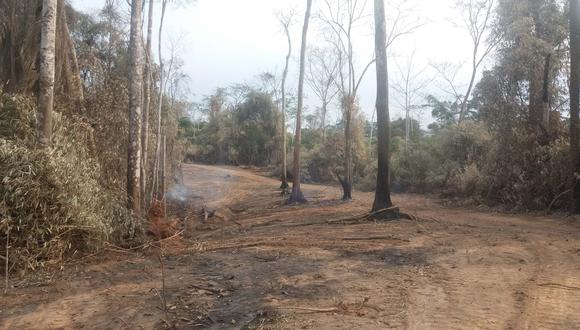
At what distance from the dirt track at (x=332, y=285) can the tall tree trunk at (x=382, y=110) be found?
2.23 m

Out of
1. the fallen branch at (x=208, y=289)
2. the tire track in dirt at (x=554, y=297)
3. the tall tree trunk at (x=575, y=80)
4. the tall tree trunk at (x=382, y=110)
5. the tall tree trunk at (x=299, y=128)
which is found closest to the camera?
the tire track in dirt at (x=554, y=297)

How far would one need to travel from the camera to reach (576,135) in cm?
1241

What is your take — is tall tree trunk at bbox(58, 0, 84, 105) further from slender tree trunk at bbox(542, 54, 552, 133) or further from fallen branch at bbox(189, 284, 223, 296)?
slender tree trunk at bbox(542, 54, 552, 133)

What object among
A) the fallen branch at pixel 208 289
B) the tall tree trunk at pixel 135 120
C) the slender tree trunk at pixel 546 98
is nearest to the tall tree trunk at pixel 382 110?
the slender tree trunk at pixel 546 98

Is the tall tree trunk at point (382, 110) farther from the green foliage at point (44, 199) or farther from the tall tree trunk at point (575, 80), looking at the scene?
the green foliage at point (44, 199)

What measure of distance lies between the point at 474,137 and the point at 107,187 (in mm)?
16014

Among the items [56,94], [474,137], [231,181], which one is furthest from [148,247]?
[231,181]

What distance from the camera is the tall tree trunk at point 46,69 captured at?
7.98 meters

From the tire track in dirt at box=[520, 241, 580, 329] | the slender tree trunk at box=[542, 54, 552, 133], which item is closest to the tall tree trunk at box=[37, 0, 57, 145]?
the tire track in dirt at box=[520, 241, 580, 329]

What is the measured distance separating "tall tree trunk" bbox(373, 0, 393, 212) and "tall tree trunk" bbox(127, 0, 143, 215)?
5.82 m

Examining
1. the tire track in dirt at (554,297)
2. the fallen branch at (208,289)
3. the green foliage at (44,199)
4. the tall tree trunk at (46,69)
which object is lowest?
the fallen branch at (208,289)

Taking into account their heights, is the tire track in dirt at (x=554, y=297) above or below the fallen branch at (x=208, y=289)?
above

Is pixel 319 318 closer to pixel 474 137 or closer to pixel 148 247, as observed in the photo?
pixel 148 247

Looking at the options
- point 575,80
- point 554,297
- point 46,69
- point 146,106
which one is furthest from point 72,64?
point 575,80
